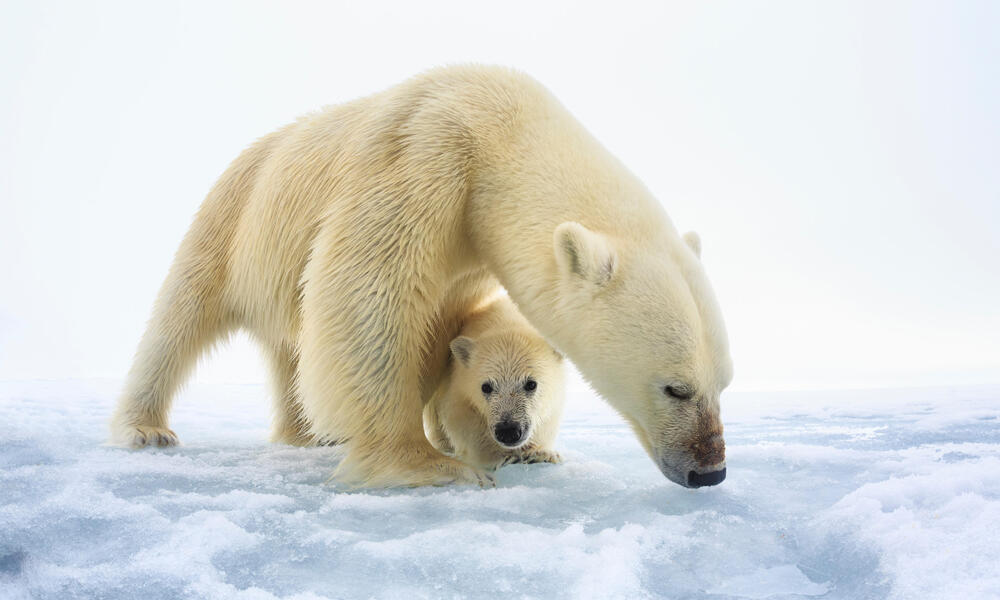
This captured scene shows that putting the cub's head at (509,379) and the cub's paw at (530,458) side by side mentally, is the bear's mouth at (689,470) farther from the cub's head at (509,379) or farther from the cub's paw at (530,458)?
the cub's paw at (530,458)

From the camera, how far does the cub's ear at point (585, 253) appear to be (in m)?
2.73

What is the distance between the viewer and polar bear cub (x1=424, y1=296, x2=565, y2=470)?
377cm

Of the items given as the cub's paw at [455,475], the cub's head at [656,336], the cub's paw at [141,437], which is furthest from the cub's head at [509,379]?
the cub's paw at [141,437]

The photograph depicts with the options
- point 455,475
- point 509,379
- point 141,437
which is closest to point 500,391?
point 509,379

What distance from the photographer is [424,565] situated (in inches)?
84.0

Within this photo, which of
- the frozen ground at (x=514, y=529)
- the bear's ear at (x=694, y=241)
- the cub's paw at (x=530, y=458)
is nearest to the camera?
the frozen ground at (x=514, y=529)

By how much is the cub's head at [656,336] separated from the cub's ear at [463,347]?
112cm

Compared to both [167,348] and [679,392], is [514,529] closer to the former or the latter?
[679,392]

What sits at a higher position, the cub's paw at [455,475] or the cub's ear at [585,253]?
the cub's ear at [585,253]

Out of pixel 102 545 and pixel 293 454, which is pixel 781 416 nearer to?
pixel 293 454

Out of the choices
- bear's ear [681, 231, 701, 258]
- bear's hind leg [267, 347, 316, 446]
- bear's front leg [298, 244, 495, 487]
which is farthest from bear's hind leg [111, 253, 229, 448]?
bear's ear [681, 231, 701, 258]

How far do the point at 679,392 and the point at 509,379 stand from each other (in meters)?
1.16

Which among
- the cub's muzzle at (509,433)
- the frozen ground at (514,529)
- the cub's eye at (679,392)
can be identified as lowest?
the frozen ground at (514,529)

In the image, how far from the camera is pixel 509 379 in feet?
12.4
